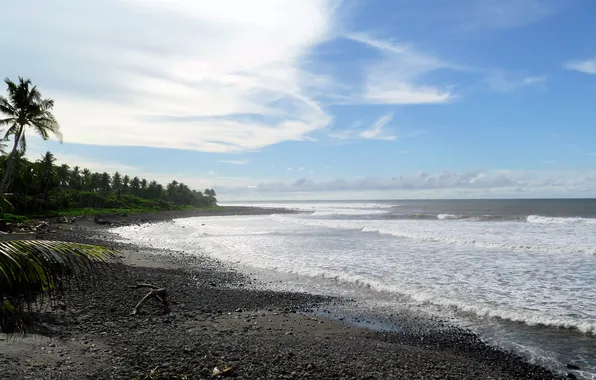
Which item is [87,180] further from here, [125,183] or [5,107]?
[5,107]

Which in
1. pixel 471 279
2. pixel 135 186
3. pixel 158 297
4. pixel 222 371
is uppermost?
pixel 135 186

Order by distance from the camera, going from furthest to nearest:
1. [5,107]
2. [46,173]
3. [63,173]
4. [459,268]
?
1. [63,173]
2. [46,173]
3. [5,107]
4. [459,268]

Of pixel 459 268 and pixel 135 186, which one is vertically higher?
pixel 135 186

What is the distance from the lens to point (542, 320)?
10953mm

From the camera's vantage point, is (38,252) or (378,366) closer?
(38,252)

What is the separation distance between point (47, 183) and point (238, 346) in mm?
67282

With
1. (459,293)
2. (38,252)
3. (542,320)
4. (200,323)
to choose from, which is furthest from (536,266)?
(38,252)

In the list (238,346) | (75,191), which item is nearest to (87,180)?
(75,191)

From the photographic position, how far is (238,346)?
8609mm

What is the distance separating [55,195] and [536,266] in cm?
7581

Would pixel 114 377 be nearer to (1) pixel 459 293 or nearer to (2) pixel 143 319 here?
(2) pixel 143 319

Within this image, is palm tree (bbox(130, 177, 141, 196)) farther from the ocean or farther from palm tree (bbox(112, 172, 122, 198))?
the ocean

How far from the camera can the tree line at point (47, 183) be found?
27.6 metres

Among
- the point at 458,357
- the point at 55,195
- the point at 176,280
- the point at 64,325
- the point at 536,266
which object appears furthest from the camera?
the point at 55,195
